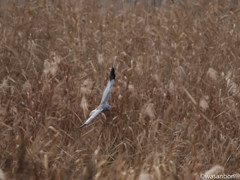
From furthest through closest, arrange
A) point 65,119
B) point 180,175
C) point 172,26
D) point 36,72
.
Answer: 1. point 172,26
2. point 36,72
3. point 65,119
4. point 180,175

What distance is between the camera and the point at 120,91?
2711 millimetres

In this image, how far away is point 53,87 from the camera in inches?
104

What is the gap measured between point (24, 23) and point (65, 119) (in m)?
1.38

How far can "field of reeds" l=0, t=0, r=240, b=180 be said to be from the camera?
2.06 metres

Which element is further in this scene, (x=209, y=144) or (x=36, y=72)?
(x=36, y=72)

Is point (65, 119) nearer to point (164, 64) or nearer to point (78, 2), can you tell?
point (164, 64)

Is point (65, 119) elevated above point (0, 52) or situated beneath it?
situated beneath

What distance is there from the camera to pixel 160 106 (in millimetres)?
2717

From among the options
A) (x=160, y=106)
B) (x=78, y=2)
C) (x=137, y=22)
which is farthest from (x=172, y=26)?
(x=160, y=106)

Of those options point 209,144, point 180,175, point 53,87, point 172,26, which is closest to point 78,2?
point 172,26

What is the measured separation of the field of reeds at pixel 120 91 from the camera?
6.76 ft

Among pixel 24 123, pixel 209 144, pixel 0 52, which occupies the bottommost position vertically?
pixel 209 144

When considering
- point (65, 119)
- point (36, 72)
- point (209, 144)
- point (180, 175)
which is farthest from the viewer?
point (36, 72)

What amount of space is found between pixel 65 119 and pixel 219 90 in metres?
1.00
